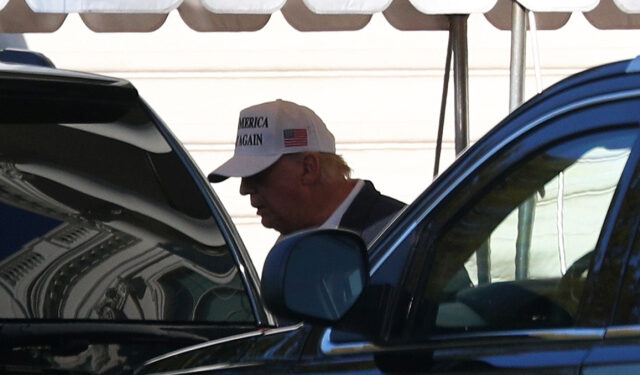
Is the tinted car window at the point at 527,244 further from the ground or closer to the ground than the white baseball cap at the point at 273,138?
further from the ground

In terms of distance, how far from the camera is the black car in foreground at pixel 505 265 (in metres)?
1.94

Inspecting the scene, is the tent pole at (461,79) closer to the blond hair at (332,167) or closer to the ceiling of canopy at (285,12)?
the ceiling of canopy at (285,12)

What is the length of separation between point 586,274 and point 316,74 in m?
7.21

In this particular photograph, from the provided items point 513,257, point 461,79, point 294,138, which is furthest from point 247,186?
point 513,257

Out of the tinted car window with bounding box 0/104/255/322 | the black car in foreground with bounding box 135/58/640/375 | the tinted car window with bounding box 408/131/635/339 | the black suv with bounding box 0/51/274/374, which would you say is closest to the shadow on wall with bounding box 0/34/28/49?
the black suv with bounding box 0/51/274/374

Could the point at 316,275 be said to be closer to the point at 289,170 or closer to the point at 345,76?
the point at 289,170

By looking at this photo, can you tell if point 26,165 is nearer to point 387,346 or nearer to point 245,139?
point 245,139

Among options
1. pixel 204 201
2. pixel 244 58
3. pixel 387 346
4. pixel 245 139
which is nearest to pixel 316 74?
pixel 244 58

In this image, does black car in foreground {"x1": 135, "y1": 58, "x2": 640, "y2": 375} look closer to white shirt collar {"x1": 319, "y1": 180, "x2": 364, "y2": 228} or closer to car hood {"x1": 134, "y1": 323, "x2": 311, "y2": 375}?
car hood {"x1": 134, "y1": 323, "x2": 311, "y2": 375}

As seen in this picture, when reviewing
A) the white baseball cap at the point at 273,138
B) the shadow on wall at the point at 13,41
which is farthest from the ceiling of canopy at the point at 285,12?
the shadow on wall at the point at 13,41

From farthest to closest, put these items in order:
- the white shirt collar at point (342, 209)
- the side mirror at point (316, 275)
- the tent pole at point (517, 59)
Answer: the tent pole at point (517, 59), the white shirt collar at point (342, 209), the side mirror at point (316, 275)

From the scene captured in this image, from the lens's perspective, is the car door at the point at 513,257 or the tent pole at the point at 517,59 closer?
the car door at the point at 513,257

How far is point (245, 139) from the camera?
15.7 feet

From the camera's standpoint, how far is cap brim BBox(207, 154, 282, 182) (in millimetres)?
4648
